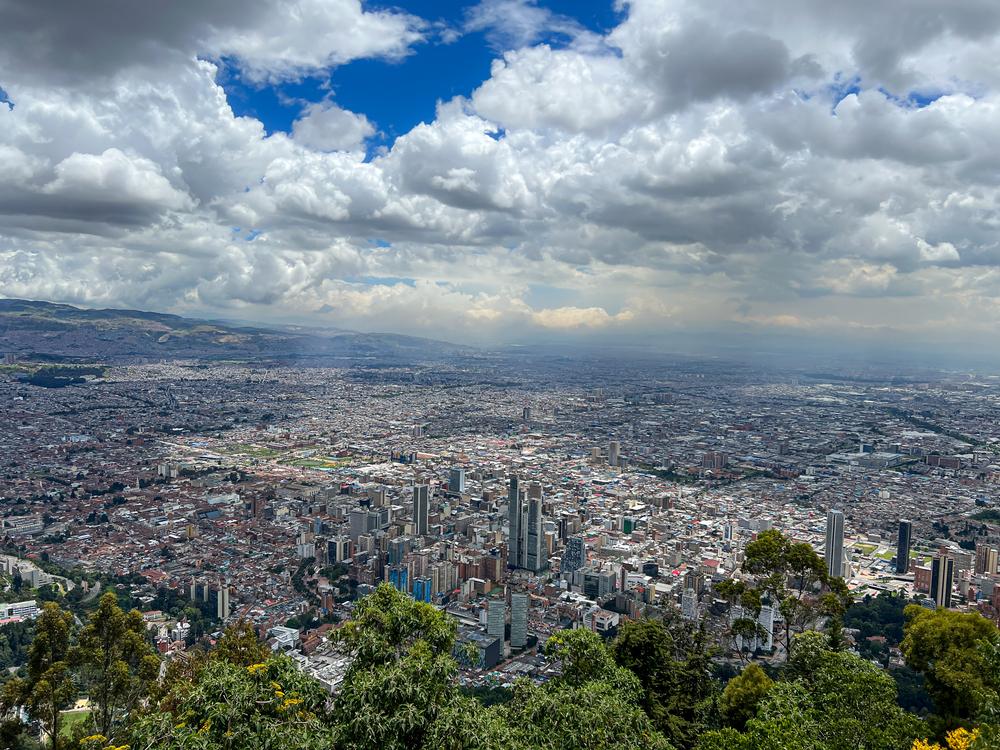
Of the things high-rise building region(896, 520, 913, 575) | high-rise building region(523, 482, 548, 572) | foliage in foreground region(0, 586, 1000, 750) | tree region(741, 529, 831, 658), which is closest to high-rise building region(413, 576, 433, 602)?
high-rise building region(523, 482, 548, 572)

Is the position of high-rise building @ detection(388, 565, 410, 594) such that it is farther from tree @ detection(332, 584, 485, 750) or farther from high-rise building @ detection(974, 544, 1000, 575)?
high-rise building @ detection(974, 544, 1000, 575)

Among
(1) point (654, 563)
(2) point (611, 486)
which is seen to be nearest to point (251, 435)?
(2) point (611, 486)

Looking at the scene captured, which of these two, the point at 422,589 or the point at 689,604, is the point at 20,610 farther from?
the point at 689,604

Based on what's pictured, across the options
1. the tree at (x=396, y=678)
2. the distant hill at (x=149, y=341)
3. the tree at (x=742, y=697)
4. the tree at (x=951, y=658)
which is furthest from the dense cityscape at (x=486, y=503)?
the distant hill at (x=149, y=341)

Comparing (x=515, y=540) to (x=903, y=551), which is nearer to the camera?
(x=903, y=551)

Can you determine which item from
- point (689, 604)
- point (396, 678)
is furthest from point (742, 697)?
point (689, 604)
